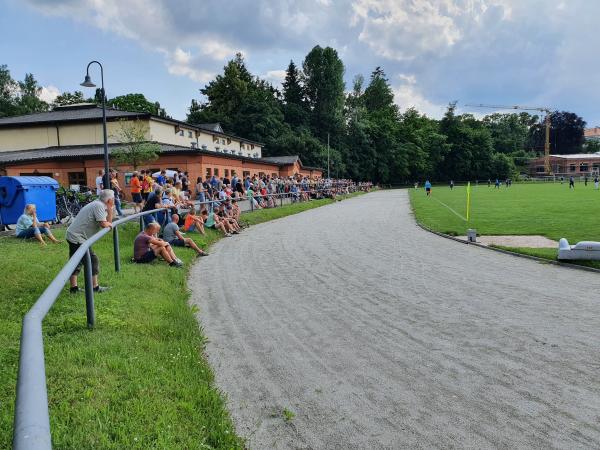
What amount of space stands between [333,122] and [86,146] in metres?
56.5

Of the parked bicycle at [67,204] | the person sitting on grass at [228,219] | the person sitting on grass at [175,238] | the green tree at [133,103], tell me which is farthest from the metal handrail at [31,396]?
the green tree at [133,103]

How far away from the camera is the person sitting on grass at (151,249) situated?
10.4 meters

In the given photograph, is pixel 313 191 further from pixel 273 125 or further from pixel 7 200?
pixel 273 125

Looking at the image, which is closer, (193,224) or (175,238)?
(175,238)

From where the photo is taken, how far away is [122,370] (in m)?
4.57

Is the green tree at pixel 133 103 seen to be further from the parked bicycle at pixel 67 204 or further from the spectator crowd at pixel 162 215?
the parked bicycle at pixel 67 204

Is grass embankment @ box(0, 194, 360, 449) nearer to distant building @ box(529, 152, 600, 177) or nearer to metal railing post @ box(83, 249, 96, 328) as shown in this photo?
metal railing post @ box(83, 249, 96, 328)

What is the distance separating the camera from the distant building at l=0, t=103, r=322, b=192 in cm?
3659

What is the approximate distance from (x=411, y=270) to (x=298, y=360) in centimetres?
550

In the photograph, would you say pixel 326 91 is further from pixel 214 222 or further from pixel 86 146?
pixel 214 222

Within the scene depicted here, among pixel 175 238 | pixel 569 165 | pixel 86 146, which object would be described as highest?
pixel 86 146

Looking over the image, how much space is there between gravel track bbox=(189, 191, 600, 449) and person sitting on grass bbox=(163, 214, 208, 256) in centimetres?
279

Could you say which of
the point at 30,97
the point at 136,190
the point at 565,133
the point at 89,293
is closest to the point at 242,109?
the point at 30,97

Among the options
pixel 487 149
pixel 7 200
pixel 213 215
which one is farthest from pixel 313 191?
pixel 487 149
